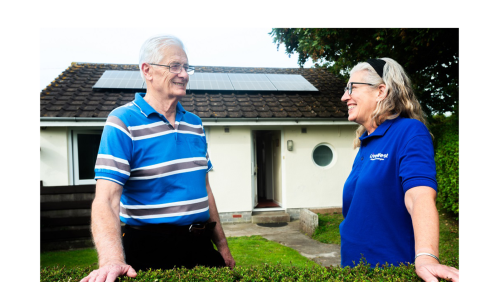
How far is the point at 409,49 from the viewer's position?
26.0 ft

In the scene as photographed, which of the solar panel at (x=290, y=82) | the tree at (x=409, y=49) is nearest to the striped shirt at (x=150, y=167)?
the tree at (x=409, y=49)

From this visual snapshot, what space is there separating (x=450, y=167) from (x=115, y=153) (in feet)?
24.0

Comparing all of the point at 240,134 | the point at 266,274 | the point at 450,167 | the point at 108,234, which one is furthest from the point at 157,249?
the point at 240,134

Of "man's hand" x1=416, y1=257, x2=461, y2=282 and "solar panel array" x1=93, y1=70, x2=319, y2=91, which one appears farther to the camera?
"solar panel array" x1=93, y1=70, x2=319, y2=91

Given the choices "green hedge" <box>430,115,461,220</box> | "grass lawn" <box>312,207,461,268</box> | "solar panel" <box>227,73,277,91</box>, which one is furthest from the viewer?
"solar panel" <box>227,73,277,91</box>

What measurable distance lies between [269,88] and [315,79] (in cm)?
278

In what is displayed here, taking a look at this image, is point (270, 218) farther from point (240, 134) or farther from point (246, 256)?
point (246, 256)

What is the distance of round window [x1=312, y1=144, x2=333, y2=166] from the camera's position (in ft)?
33.2

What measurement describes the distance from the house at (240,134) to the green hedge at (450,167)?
276 cm

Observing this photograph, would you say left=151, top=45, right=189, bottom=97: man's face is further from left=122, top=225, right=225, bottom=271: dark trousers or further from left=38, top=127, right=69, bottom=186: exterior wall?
left=38, top=127, right=69, bottom=186: exterior wall

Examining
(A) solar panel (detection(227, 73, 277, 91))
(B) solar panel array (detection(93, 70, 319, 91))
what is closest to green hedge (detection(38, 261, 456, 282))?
(B) solar panel array (detection(93, 70, 319, 91))

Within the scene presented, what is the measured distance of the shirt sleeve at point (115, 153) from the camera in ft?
5.75

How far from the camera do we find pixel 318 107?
32.8 ft
